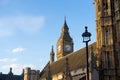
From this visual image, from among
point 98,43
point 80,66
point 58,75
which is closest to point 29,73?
point 58,75

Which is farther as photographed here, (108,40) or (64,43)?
(64,43)

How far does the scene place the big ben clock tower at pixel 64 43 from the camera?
94.1 metres

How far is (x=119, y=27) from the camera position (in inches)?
1868

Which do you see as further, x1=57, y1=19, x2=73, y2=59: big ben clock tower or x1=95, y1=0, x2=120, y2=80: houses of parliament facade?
x1=57, y1=19, x2=73, y2=59: big ben clock tower

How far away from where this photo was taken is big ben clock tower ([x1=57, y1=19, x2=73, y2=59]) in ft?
309

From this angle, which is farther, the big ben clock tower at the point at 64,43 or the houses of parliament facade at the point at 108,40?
the big ben clock tower at the point at 64,43

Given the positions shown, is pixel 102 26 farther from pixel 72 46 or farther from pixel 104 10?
pixel 72 46

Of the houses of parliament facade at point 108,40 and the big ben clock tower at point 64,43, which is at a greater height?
the big ben clock tower at point 64,43

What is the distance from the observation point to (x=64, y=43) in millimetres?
94188

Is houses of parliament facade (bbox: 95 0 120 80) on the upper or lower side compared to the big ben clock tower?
lower

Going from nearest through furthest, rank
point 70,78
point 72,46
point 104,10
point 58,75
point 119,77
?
1. point 119,77
2. point 104,10
3. point 70,78
4. point 58,75
5. point 72,46

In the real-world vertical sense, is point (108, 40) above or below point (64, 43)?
below

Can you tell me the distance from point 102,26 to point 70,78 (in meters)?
12.8

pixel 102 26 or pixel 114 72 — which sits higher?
pixel 102 26
